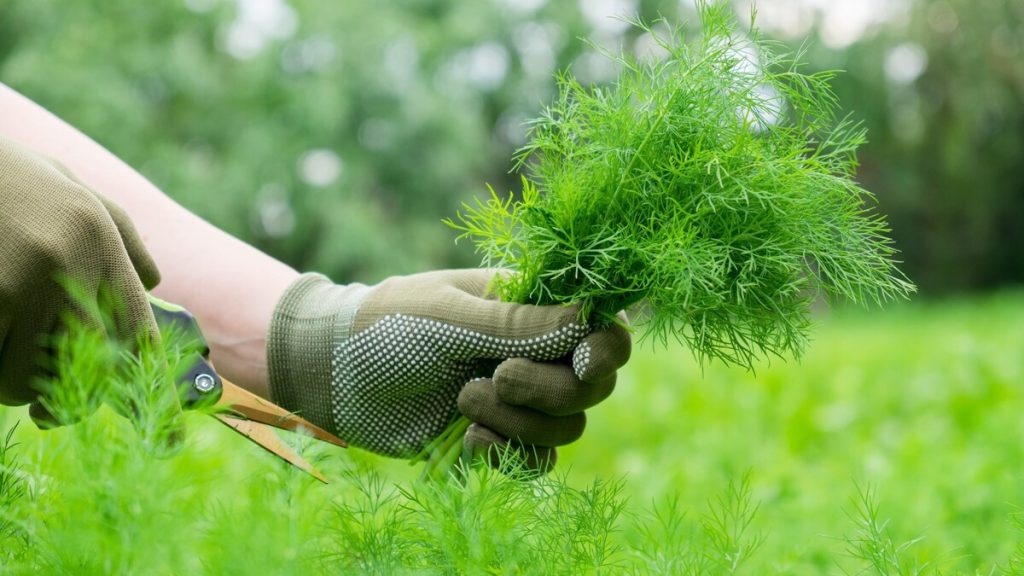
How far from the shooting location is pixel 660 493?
9.86ft

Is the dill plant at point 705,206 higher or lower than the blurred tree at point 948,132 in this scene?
lower

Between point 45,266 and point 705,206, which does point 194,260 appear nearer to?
point 45,266

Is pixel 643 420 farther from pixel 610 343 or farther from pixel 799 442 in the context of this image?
pixel 610 343

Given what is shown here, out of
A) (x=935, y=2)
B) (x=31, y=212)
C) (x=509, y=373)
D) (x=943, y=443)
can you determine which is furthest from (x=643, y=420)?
(x=935, y=2)

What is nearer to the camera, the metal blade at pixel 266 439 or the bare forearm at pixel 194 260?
the metal blade at pixel 266 439

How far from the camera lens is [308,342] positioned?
174 centimetres

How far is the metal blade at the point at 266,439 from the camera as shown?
1.45 meters

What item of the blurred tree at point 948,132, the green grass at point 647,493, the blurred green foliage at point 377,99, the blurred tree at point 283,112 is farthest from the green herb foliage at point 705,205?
the blurred tree at point 948,132

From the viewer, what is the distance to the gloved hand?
148 cm

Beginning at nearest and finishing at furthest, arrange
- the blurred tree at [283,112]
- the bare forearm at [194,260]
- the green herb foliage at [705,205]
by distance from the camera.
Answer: the green herb foliage at [705,205], the bare forearm at [194,260], the blurred tree at [283,112]

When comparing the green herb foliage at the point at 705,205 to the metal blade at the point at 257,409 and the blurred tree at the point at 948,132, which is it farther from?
the blurred tree at the point at 948,132

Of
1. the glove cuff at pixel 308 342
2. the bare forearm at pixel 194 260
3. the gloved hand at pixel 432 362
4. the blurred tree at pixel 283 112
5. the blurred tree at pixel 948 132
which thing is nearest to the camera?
the gloved hand at pixel 432 362

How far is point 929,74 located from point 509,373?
15982mm

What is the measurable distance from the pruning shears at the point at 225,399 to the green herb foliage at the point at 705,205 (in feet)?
1.41
